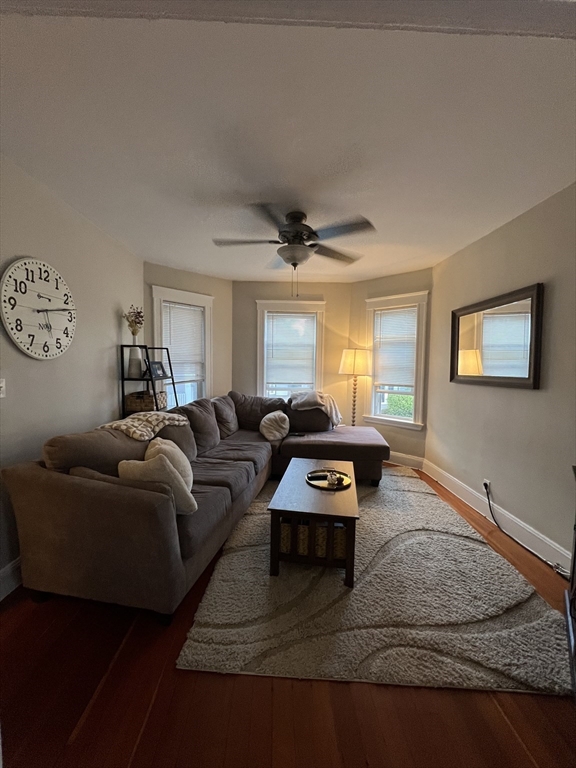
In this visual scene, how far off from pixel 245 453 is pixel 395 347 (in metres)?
2.64

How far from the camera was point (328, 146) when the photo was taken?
67.0 inches

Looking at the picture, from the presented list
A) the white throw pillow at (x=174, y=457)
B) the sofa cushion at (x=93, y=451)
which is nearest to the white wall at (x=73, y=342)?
the sofa cushion at (x=93, y=451)

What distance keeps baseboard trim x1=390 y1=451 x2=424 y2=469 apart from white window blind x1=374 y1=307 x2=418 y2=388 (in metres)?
0.97

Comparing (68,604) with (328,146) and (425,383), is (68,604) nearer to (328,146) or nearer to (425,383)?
(328,146)

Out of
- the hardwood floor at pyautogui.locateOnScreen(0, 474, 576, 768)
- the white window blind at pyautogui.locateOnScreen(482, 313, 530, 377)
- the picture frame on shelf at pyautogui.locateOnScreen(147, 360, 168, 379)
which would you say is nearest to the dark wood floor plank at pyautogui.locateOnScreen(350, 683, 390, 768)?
the hardwood floor at pyautogui.locateOnScreen(0, 474, 576, 768)

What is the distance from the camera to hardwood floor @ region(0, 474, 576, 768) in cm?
112

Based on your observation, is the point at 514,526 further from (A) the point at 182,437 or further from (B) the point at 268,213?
(B) the point at 268,213

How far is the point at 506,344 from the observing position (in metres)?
2.68

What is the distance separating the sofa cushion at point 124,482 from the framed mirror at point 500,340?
2.70 meters

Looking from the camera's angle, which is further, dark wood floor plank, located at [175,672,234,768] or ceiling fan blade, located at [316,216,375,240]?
ceiling fan blade, located at [316,216,375,240]

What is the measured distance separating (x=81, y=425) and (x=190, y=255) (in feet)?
7.12

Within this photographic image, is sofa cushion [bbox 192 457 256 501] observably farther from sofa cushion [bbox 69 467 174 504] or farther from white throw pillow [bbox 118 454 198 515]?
sofa cushion [bbox 69 467 174 504]

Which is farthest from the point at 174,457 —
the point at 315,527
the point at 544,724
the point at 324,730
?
the point at 544,724

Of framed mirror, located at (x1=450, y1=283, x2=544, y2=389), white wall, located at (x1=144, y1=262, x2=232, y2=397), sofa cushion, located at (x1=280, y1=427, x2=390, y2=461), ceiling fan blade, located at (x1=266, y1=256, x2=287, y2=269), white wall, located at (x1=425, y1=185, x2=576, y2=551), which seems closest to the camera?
white wall, located at (x1=425, y1=185, x2=576, y2=551)
